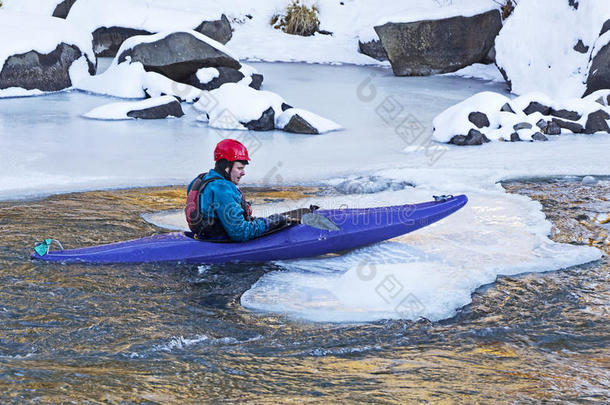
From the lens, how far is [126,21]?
13.7 m

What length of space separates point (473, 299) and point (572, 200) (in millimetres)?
2453

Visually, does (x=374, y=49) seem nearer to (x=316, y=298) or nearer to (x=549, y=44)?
(x=549, y=44)

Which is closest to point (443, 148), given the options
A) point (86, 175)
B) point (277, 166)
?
point (277, 166)

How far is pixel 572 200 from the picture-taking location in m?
6.31

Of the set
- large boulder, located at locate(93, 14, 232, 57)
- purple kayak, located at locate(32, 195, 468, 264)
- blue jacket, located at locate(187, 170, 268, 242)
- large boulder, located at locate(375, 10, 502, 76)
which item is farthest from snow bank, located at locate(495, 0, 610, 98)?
blue jacket, located at locate(187, 170, 268, 242)

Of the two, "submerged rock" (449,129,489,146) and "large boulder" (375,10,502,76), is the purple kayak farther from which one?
"large boulder" (375,10,502,76)

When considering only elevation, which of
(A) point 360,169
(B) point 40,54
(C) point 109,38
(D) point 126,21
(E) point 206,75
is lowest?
(A) point 360,169

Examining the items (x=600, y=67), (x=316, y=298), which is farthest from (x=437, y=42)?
(x=316, y=298)

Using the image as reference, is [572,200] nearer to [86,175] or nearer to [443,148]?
[443,148]

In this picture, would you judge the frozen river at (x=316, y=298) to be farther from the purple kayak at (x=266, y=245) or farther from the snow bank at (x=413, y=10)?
the snow bank at (x=413, y=10)

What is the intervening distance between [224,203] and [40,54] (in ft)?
27.1

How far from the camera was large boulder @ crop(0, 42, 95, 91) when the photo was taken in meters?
11.5

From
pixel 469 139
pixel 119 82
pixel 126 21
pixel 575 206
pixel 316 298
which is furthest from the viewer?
pixel 126 21

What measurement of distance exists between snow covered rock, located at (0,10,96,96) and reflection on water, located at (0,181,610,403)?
723 centimetres
